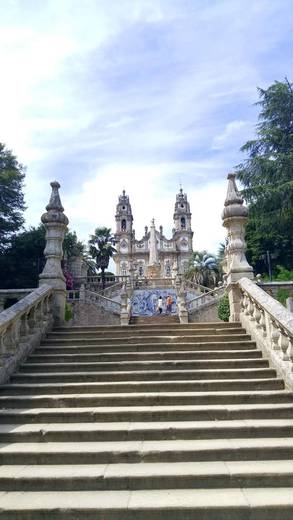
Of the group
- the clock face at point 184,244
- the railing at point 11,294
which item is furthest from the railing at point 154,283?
the clock face at point 184,244

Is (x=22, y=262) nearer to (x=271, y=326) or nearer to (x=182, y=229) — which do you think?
(x=271, y=326)

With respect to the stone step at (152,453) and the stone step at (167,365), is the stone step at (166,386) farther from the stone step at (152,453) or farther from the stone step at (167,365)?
the stone step at (152,453)

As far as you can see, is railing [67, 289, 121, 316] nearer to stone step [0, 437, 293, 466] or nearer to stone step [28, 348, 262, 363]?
stone step [28, 348, 262, 363]

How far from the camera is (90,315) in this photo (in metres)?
24.7

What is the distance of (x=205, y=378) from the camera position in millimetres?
5844

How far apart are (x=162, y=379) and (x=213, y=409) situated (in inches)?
46.8

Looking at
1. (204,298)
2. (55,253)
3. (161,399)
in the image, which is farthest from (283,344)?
(204,298)

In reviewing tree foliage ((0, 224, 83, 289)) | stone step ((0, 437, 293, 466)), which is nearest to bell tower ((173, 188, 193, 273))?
tree foliage ((0, 224, 83, 289))

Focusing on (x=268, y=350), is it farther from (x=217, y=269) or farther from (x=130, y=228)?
(x=130, y=228)

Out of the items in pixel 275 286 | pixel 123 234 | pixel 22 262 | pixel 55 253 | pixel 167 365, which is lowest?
pixel 167 365

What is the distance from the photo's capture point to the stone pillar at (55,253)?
28.2 feet

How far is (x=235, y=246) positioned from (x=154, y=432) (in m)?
5.03

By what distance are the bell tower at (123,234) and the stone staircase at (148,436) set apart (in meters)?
70.3

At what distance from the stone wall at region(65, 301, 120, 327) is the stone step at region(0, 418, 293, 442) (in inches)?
770
